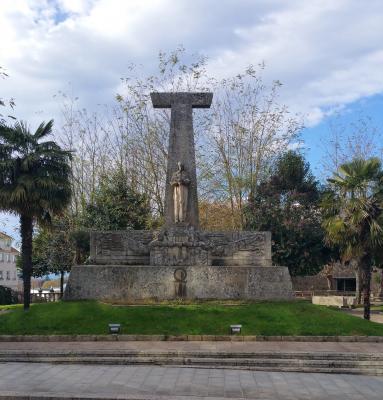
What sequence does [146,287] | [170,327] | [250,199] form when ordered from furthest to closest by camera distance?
[250,199] → [146,287] → [170,327]

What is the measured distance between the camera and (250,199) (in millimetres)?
30969

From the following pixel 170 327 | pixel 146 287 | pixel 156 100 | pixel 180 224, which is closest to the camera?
pixel 170 327

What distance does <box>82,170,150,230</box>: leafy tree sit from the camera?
92.3 feet

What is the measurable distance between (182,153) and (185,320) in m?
6.63

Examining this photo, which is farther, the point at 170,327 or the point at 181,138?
the point at 181,138

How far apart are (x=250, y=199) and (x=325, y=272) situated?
15192 mm

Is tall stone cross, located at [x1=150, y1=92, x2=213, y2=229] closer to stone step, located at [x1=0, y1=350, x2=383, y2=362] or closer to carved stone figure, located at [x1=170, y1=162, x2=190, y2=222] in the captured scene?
carved stone figure, located at [x1=170, y1=162, x2=190, y2=222]

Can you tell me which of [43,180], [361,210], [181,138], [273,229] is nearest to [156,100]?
[181,138]

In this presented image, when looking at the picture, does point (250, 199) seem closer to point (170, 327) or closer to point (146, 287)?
point (146, 287)

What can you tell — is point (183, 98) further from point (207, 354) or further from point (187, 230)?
point (207, 354)

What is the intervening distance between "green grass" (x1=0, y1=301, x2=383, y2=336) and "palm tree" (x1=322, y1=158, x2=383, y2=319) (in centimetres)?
437

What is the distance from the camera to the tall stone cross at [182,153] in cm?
1855

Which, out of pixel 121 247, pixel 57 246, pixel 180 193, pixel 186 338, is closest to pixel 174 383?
pixel 186 338

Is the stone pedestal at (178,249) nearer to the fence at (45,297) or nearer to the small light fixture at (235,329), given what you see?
the small light fixture at (235,329)
